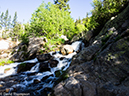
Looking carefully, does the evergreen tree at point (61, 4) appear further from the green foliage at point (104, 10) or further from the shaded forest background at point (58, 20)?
the green foliage at point (104, 10)

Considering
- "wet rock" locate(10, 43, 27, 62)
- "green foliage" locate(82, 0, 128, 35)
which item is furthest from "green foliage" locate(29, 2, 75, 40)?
"green foliage" locate(82, 0, 128, 35)

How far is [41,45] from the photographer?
23.5 metres

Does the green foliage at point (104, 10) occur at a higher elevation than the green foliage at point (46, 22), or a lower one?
lower

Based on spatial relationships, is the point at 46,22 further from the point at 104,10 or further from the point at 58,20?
the point at 104,10

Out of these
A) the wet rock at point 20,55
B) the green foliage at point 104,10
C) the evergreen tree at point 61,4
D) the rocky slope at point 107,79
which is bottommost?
the rocky slope at point 107,79

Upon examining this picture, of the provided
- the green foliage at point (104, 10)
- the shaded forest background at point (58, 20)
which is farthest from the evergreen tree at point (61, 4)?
the green foliage at point (104, 10)

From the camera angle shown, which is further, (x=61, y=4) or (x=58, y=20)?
(x=61, y=4)

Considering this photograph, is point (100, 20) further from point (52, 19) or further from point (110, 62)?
point (110, 62)

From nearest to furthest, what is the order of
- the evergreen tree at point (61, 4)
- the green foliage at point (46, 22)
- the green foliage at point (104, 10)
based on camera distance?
1. the green foliage at point (104, 10)
2. the green foliage at point (46, 22)
3. the evergreen tree at point (61, 4)

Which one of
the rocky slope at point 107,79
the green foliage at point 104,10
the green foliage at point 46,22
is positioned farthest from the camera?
the green foliage at point 46,22

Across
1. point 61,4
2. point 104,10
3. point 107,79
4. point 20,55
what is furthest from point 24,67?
point 61,4

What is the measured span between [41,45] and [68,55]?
10.5 metres

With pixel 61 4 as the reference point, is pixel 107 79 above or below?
below

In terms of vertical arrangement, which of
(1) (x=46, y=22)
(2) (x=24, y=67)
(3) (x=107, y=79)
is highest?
(1) (x=46, y=22)
